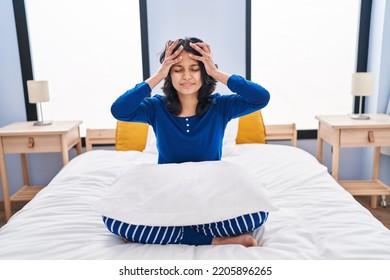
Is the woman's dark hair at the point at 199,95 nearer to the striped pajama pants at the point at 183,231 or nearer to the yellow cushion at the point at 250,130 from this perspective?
the striped pajama pants at the point at 183,231

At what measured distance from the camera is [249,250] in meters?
1.07

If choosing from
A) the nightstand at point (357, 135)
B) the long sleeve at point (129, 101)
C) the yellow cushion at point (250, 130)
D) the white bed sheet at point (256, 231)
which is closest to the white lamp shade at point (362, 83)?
the nightstand at point (357, 135)

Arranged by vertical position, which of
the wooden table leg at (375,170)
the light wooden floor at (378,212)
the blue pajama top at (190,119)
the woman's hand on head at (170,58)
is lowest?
the light wooden floor at (378,212)

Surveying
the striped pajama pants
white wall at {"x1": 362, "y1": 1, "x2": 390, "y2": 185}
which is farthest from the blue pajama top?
white wall at {"x1": 362, "y1": 1, "x2": 390, "y2": 185}

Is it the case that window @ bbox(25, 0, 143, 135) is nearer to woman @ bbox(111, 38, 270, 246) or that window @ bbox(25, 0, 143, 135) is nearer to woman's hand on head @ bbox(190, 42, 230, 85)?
woman @ bbox(111, 38, 270, 246)

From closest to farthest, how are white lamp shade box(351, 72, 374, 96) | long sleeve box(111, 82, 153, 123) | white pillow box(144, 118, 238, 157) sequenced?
long sleeve box(111, 82, 153, 123) → white pillow box(144, 118, 238, 157) → white lamp shade box(351, 72, 374, 96)

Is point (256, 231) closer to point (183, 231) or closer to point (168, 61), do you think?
point (183, 231)

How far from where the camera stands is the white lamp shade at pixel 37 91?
7.55 feet

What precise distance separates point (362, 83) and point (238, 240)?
1.63 metres

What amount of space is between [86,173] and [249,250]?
1041 mm

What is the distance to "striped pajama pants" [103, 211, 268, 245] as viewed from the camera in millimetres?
1111

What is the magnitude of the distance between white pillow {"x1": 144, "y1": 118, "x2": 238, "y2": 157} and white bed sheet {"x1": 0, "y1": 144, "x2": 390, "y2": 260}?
38 centimetres
